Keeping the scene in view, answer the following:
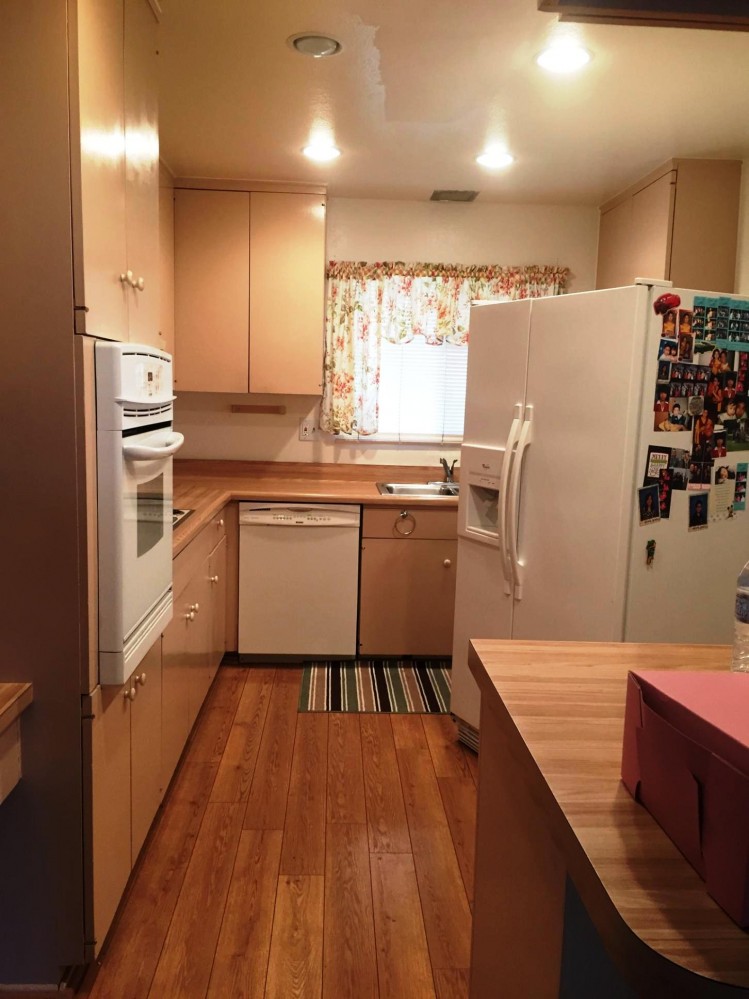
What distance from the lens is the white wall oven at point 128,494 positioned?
1.62m

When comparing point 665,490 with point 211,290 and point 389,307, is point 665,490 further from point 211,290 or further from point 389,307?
point 211,290

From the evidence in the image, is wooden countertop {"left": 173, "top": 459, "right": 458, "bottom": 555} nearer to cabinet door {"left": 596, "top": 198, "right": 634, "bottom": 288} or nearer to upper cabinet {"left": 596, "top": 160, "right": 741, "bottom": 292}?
cabinet door {"left": 596, "top": 198, "right": 634, "bottom": 288}

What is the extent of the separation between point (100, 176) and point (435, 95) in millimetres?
1444

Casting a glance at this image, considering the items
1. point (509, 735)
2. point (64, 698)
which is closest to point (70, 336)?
point (64, 698)

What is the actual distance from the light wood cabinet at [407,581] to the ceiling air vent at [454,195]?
165cm

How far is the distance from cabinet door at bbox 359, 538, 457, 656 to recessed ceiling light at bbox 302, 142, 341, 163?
1.78m

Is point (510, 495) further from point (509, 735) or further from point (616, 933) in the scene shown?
point (616, 933)

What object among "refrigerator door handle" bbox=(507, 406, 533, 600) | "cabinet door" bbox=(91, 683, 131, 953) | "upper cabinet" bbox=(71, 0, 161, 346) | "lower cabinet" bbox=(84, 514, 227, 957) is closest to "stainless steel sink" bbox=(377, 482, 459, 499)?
"lower cabinet" bbox=(84, 514, 227, 957)

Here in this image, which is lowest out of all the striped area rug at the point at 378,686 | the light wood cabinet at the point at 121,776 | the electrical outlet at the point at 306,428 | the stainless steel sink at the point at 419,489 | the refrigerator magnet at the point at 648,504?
the striped area rug at the point at 378,686

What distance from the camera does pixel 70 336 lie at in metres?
1.53

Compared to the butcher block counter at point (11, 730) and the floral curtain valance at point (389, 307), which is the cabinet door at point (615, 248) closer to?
the floral curtain valance at point (389, 307)

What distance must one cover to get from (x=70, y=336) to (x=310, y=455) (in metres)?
2.74

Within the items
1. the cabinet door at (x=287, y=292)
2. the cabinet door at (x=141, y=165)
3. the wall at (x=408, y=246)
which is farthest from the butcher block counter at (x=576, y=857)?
the wall at (x=408, y=246)

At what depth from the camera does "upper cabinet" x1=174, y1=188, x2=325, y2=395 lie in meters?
3.75
